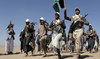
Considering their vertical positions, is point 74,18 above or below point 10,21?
below

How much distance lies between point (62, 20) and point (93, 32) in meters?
5.21

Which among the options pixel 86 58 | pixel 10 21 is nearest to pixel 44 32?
pixel 86 58

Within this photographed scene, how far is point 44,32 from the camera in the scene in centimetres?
994

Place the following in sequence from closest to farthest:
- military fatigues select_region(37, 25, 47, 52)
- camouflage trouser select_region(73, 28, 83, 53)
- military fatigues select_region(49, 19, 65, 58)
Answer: camouflage trouser select_region(73, 28, 83, 53), military fatigues select_region(49, 19, 65, 58), military fatigues select_region(37, 25, 47, 52)

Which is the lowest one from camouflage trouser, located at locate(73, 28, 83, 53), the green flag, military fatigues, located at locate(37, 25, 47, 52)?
camouflage trouser, located at locate(73, 28, 83, 53)

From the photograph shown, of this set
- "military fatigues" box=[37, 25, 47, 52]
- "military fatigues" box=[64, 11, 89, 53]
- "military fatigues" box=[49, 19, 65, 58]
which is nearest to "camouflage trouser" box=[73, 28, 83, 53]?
"military fatigues" box=[64, 11, 89, 53]

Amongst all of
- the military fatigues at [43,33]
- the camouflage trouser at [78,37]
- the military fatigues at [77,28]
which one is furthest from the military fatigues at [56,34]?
the military fatigues at [43,33]

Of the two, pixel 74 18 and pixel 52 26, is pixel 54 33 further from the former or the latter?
pixel 74 18

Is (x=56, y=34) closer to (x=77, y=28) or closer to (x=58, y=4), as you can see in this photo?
(x=77, y=28)

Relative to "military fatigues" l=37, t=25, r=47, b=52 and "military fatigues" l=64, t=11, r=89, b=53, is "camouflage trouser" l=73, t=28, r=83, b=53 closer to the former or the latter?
"military fatigues" l=64, t=11, r=89, b=53

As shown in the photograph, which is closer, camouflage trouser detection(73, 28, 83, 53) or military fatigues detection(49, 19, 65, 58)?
camouflage trouser detection(73, 28, 83, 53)

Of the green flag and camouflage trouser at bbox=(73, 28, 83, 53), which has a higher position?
the green flag

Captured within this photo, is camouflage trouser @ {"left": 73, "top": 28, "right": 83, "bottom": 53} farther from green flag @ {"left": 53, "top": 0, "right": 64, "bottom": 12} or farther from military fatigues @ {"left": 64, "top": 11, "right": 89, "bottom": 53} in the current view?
green flag @ {"left": 53, "top": 0, "right": 64, "bottom": 12}

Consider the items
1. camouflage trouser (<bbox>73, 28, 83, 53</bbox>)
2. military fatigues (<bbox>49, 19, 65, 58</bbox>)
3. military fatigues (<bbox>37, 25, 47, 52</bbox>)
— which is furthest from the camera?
military fatigues (<bbox>37, 25, 47, 52</bbox>)
